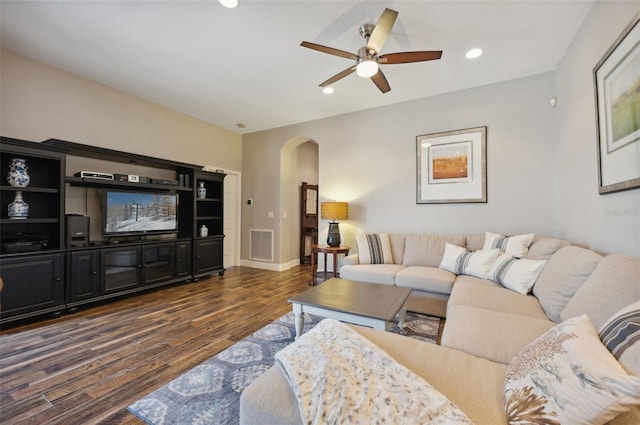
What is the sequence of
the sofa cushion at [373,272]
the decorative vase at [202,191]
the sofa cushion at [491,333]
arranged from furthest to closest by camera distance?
1. the decorative vase at [202,191]
2. the sofa cushion at [373,272]
3. the sofa cushion at [491,333]

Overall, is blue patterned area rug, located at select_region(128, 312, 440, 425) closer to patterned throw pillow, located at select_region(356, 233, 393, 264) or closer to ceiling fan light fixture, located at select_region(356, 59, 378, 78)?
patterned throw pillow, located at select_region(356, 233, 393, 264)

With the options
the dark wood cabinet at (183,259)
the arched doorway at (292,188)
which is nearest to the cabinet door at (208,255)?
the dark wood cabinet at (183,259)

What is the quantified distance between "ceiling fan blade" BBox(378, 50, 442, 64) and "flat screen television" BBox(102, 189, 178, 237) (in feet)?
11.5

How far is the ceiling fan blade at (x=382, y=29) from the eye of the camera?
1.85m

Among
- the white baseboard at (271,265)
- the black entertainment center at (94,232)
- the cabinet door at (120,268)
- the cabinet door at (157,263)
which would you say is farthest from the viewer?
the white baseboard at (271,265)

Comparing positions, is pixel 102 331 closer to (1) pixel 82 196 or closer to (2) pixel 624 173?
(1) pixel 82 196

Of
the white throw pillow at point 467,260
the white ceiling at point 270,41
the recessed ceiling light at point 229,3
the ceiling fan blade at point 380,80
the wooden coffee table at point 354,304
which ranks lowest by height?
the wooden coffee table at point 354,304

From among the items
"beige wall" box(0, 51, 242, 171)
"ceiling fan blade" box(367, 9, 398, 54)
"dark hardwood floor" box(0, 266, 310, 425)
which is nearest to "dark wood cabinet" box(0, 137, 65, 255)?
"beige wall" box(0, 51, 242, 171)

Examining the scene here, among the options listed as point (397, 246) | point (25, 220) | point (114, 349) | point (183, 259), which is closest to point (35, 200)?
point (25, 220)

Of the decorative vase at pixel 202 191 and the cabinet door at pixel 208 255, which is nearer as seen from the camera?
the cabinet door at pixel 208 255

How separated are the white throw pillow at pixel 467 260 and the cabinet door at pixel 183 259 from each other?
367 cm

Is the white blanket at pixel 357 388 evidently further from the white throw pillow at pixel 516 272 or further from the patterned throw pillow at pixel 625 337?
the white throw pillow at pixel 516 272

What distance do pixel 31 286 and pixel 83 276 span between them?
0.41 m

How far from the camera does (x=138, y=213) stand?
3.57 meters
